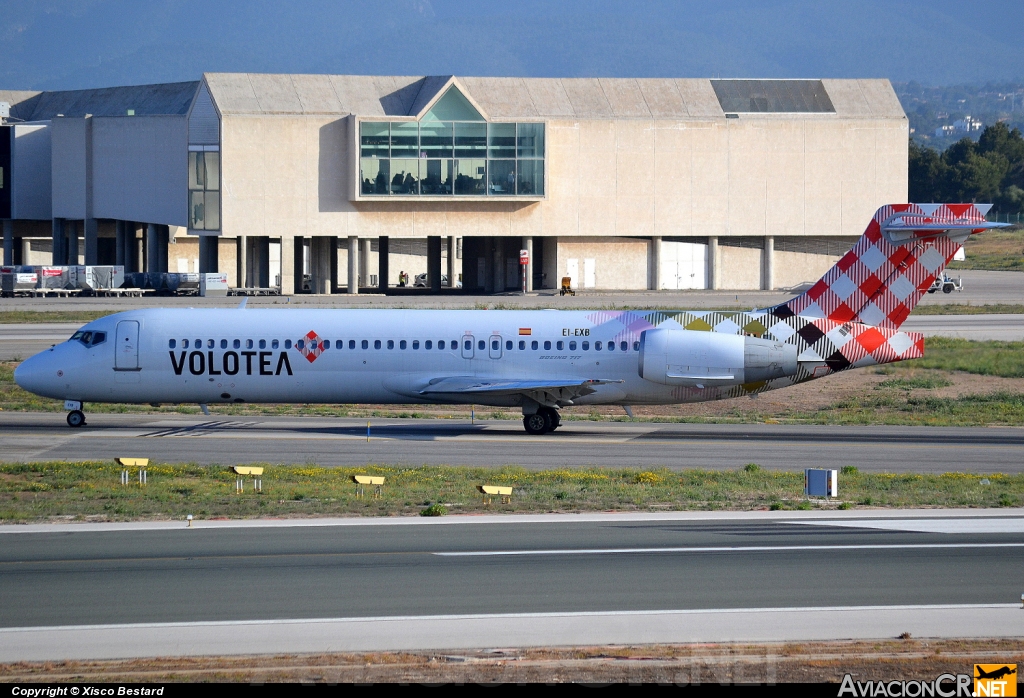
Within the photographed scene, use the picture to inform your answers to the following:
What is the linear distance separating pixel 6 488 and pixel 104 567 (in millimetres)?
7732

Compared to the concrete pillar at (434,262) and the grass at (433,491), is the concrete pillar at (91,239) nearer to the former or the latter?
the concrete pillar at (434,262)

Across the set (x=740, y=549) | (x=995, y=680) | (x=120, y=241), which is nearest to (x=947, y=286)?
(x=120, y=241)

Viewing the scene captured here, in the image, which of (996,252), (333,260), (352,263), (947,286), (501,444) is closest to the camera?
(501,444)

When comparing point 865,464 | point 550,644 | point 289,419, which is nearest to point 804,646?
point 550,644

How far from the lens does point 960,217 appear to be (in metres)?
33.3

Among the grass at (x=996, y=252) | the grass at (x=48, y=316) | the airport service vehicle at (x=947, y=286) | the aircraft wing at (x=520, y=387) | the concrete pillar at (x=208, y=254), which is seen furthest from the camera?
the grass at (x=996, y=252)

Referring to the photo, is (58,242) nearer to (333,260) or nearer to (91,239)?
(91,239)

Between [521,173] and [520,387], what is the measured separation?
57351 millimetres

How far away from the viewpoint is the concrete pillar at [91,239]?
107062 mm

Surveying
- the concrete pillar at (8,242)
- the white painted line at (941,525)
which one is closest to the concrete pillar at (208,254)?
the concrete pillar at (8,242)

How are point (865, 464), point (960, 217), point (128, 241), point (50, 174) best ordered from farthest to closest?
point (50, 174), point (128, 241), point (960, 217), point (865, 464)

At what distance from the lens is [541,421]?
35.6 meters

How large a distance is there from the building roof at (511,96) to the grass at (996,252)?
103ft

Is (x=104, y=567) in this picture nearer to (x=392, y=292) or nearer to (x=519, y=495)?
(x=519, y=495)
